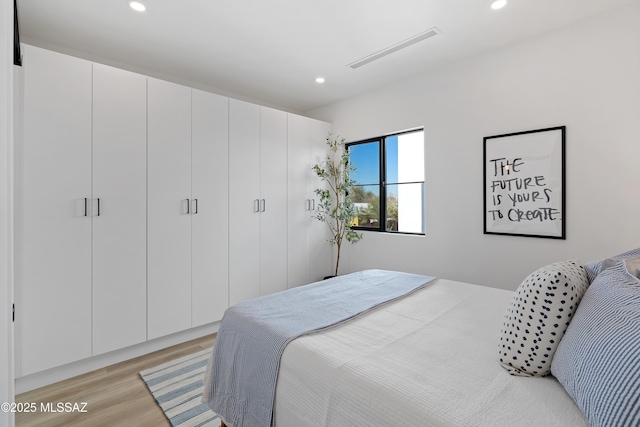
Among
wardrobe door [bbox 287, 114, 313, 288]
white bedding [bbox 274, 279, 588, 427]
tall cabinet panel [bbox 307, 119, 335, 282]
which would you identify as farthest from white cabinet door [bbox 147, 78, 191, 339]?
white bedding [bbox 274, 279, 588, 427]

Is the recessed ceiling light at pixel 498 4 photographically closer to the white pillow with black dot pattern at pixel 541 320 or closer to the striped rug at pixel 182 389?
the white pillow with black dot pattern at pixel 541 320

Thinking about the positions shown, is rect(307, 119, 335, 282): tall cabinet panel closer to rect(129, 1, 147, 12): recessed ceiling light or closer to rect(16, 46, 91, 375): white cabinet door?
rect(129, 1, 147, 12): recessed ceiling light

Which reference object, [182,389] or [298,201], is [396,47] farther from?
[182,389]

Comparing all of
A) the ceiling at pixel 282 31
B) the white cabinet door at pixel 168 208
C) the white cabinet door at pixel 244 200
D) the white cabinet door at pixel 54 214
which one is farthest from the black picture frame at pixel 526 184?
the white cabinet door at pixel 54 214

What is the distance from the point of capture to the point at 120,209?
2.46 metres

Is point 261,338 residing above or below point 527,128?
below

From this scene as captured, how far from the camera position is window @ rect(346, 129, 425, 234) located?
3.45m

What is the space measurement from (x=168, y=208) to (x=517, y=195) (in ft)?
10.3

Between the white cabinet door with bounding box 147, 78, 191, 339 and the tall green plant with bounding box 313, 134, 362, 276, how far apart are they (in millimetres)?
1707

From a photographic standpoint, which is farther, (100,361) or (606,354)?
(100,361)

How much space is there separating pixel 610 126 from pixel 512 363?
2.19 metres

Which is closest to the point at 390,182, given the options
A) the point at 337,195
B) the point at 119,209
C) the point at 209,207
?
the point at 337,195

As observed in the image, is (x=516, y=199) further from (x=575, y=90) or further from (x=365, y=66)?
(x=365, y=66)

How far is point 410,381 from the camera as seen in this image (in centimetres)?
103
